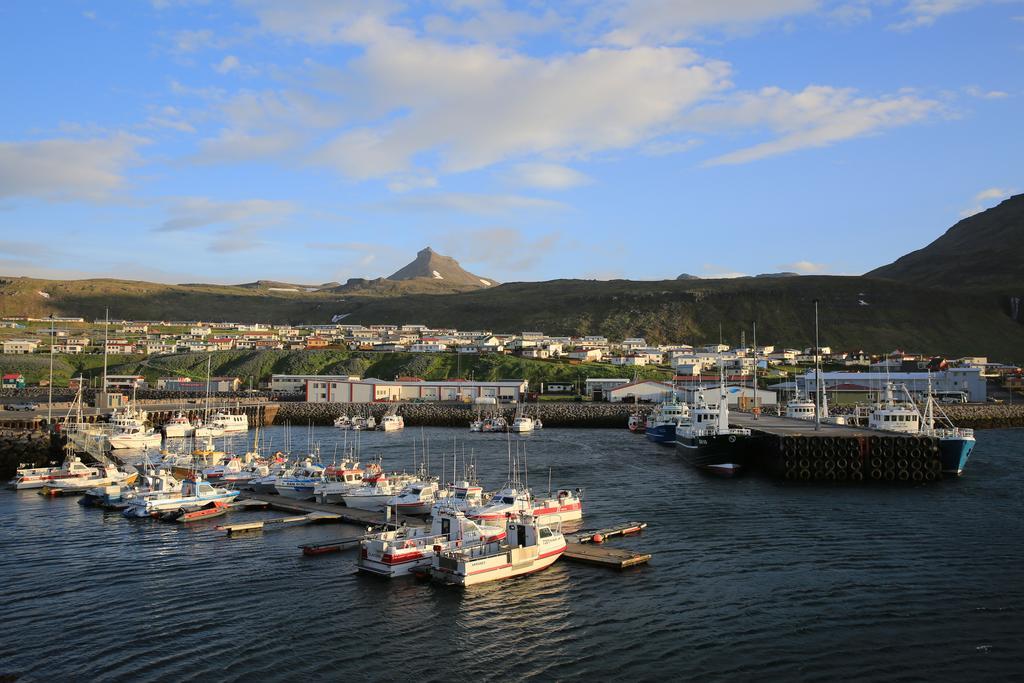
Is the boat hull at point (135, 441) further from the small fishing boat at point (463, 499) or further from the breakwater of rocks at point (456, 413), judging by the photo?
the small fishing boat at point (463, 499)

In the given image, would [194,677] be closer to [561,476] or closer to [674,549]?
[674,549]

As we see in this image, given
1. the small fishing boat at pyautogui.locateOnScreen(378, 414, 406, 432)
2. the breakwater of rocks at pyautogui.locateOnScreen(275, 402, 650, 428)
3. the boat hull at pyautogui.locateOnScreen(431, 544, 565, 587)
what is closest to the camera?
the boat hull at pyautogui.locateOnScreen(431, 544, 565, 587)

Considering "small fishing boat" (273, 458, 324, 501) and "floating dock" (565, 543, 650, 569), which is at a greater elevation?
"small fishing boat" (273, 458, 324, 501)

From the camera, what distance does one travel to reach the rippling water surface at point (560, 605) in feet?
69.1

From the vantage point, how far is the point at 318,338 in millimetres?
171750

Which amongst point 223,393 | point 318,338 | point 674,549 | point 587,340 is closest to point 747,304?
point 587,340

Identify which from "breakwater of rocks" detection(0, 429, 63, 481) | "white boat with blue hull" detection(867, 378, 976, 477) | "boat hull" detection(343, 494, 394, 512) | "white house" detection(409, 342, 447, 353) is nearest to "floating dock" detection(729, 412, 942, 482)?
"white boat with blue hull" detection(867, 378, 976, 477)

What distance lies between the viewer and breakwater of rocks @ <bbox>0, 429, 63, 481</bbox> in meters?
54.8

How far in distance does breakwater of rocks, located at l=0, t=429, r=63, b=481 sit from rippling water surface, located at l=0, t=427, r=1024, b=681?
55.2ft

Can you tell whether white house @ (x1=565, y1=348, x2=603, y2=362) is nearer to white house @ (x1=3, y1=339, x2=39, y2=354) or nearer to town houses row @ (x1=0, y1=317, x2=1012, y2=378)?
town houses row @ (x1=0, y1=317, x2=1012, y2=378)

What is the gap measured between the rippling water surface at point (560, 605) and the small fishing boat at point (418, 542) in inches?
24.7

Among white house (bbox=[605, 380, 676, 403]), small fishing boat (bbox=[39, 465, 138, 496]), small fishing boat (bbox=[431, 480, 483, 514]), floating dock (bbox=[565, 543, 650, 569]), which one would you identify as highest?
white house (bbox=[605, 380, 676, 403])

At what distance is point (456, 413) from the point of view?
318ft

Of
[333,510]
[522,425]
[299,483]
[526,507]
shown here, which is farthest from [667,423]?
[526,507]
